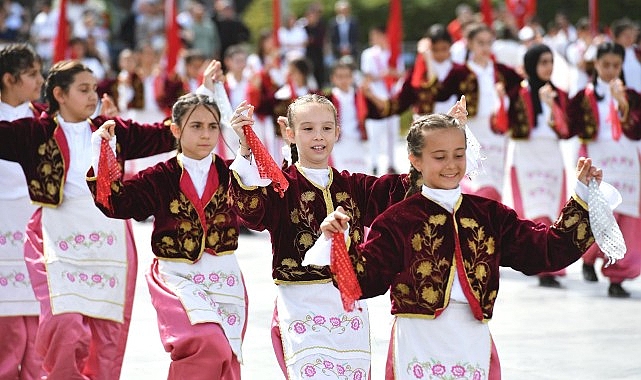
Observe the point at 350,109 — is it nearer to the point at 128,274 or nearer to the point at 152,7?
the point at 128,274

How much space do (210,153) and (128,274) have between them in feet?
2.86

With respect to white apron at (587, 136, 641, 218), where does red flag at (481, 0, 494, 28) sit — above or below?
above

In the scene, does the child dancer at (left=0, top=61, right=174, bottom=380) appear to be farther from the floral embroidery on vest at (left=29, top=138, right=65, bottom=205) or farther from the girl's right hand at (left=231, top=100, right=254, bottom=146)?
the girl's right hand at (left=231, top=100, right=254, bottom=146)

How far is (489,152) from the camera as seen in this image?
36.4ft

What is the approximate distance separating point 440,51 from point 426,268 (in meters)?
7.52

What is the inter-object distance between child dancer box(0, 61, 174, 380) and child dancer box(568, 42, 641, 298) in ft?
13.4

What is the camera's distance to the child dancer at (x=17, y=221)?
269 inches

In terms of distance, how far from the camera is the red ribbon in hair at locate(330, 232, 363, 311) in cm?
441

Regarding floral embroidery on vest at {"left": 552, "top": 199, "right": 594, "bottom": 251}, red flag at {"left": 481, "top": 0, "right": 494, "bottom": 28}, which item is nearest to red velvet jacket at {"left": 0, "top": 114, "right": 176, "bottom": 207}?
floral embroidery on vest at {"left": 552, "top": 199, "right": 594, "bottom": 251}

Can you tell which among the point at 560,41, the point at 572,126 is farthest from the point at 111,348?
the point at 560,41

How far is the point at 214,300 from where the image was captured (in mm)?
5812

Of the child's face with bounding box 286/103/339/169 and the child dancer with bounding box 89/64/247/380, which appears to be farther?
the child dancer with bounding box 89/64/247/380

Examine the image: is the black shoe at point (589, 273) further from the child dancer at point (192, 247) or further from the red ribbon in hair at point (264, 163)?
the red ribbon in hair at point (264, 163)

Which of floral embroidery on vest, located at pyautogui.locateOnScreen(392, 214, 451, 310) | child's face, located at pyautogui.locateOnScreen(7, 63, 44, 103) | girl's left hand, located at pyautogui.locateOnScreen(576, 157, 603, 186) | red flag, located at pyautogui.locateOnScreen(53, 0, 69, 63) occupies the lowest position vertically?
floral embroidery on vest, located at pyautogui.locateOnScreen(392, 214, 451, 310)
